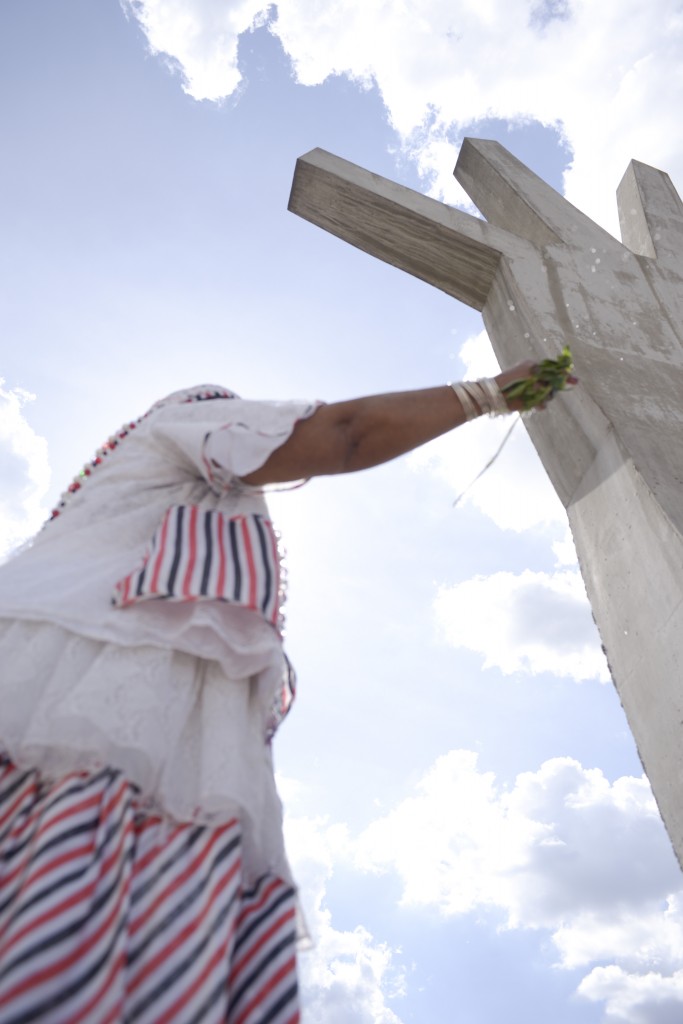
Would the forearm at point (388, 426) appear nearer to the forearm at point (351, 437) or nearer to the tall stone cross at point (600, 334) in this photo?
the forearm at point (351, 437)

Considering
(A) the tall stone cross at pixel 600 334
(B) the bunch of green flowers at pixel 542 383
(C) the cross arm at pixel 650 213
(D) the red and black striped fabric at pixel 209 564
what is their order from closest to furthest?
(D) the red and black striped fabric at pixel 209 564 < (B) the bunch of green flowers at pixel 542 383 < (A) the tall stone cross at pixel 600 334 < (C) the cross arm at pixel 650 213

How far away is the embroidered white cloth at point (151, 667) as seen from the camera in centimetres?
109

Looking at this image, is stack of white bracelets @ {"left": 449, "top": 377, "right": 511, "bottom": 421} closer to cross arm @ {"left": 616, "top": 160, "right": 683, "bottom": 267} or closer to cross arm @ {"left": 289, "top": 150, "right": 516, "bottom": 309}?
cross arm @ {"left": 289, "top": 150, "right": 516, "bottom": 309}

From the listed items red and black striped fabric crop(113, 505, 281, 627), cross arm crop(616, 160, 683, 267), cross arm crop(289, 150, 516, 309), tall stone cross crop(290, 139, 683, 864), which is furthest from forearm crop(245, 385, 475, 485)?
cross arm crop(616, 160, 683, 267)

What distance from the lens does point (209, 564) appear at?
127cm

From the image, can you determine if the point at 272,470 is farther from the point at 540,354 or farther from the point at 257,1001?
the point at 540,354

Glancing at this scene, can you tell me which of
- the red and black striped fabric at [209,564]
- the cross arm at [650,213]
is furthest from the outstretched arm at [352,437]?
the cross arm at [650,213]

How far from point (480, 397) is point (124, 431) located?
77 cm

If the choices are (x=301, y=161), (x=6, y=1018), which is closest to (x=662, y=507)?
(x=6, y=1018)

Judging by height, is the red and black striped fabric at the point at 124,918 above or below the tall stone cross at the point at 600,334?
below

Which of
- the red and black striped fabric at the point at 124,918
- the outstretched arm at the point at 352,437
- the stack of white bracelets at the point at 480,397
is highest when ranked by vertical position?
the stack of white bracelets at the point at 480,397

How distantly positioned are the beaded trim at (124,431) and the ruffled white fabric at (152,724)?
1.46 feet

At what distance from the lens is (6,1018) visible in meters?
0.85

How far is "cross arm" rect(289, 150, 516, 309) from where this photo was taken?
11.5 feet
